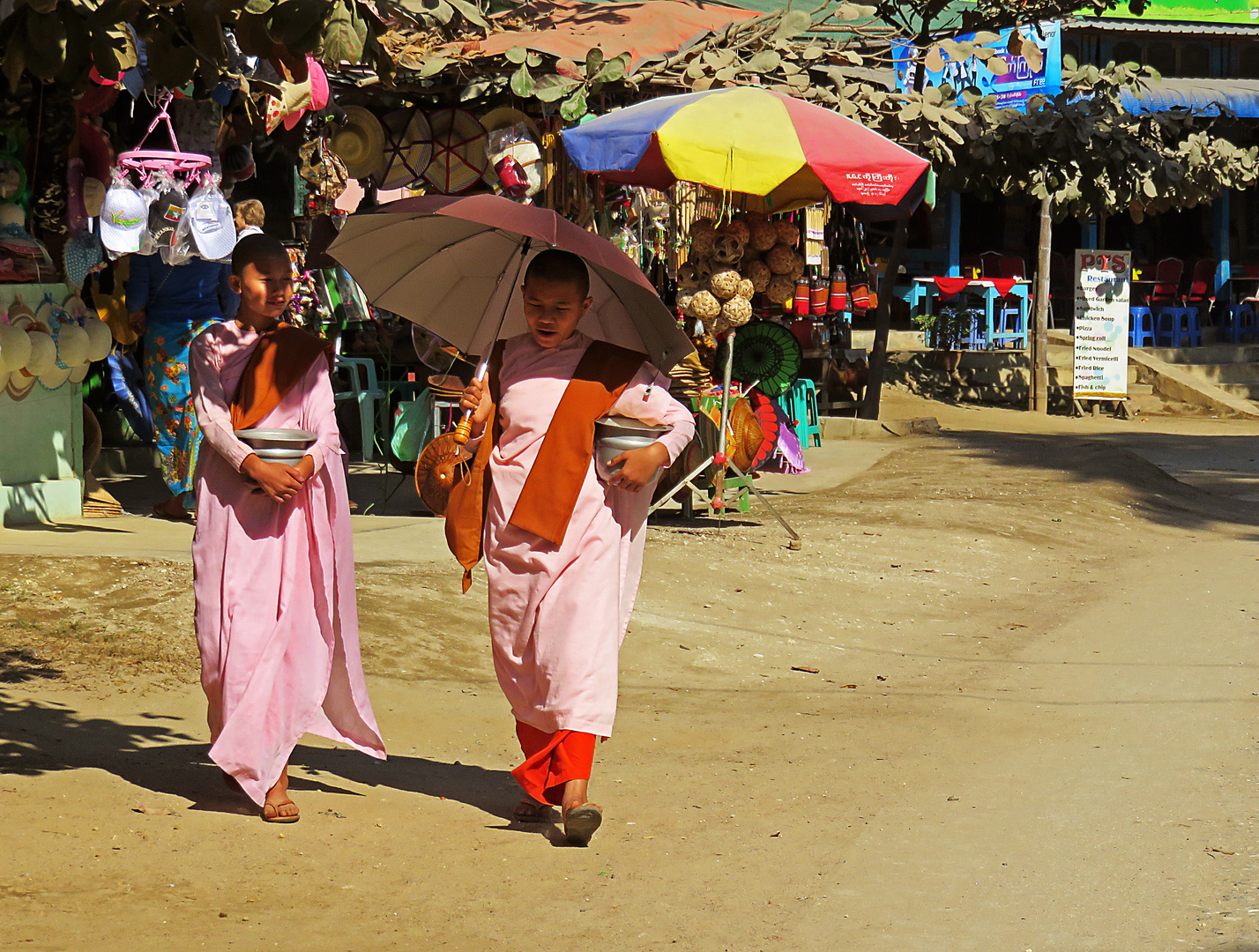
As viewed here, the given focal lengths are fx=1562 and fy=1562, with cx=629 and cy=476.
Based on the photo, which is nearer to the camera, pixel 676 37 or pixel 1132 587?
pixel 1132 587

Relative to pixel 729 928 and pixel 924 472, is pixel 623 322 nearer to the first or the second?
pixel 729 928

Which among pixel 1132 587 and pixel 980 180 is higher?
pixel 980 180

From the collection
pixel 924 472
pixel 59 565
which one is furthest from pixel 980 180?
pixel 59 565

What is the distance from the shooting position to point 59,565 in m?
6.99

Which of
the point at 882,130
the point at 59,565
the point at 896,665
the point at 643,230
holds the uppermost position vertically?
the point at 882,130

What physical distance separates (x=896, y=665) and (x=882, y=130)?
493 centimetres

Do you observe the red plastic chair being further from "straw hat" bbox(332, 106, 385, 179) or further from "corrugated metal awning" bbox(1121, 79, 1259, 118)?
"straw hat" bbox(332, 106, 385, 179)

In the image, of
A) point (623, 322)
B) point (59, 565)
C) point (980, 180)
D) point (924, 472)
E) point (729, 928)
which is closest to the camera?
point (729, 928)

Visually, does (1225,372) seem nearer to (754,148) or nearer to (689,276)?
(689,276)

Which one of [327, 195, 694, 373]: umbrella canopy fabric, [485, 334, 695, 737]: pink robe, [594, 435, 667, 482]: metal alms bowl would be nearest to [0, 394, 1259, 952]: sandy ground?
[485, 334, 695, 737]: pink robe

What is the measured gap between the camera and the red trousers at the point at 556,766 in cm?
426

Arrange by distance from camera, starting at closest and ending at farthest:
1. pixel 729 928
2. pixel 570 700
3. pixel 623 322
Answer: pixel 729 928 → pixel 570 700 → pixel 623 322

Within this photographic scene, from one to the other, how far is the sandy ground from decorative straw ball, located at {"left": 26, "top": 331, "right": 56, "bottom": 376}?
0.85 metres

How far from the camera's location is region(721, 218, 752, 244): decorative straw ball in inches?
362
